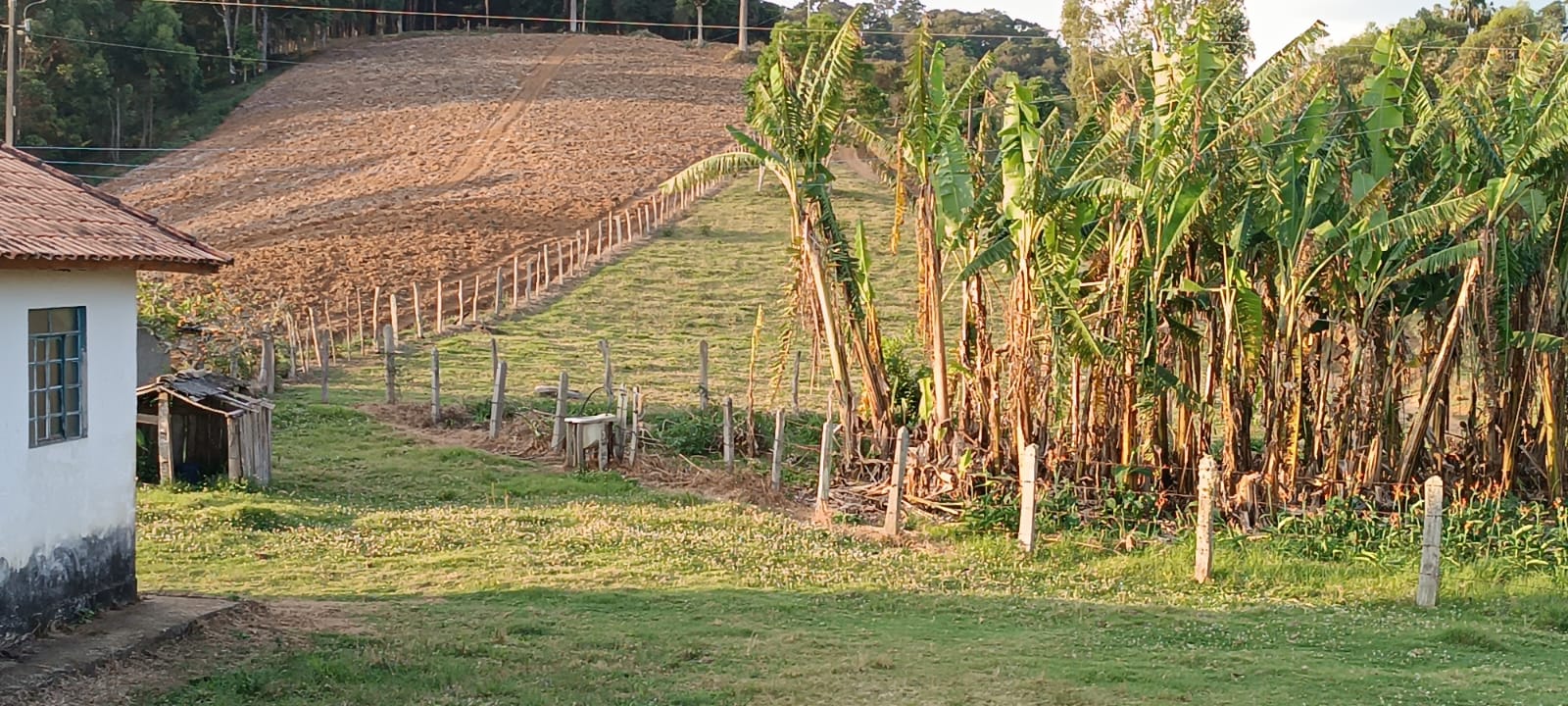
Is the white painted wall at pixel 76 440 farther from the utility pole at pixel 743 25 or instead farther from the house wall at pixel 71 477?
the utility pole at pixel 743 25

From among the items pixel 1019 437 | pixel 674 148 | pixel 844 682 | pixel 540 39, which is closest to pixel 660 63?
pixel 540 39

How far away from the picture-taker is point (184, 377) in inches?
648

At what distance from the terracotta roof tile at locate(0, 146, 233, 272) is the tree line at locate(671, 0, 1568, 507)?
7493 mm

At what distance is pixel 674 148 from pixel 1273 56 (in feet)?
126

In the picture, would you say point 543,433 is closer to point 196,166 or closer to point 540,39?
point 196,166

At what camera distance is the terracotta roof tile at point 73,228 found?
9.01 m

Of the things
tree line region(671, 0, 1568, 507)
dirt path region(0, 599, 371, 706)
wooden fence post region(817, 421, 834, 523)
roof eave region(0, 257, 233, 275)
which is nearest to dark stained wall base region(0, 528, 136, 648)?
dirt path region(0, 599, 371, 706)

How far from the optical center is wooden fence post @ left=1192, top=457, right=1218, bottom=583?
40.0 ft

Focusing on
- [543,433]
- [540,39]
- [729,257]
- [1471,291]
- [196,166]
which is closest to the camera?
[1471,291]

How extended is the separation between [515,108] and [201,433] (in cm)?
4404

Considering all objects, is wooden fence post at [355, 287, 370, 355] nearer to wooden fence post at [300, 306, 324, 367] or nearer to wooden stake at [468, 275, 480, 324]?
wooden fence post at [300, 306, 324, 367]

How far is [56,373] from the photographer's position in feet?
32.0

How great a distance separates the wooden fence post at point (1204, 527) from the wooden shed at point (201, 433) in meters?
9.99

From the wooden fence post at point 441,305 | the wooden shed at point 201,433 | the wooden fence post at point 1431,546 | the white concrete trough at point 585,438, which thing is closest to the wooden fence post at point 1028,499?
A: the wooden fence post at point 1431,546
